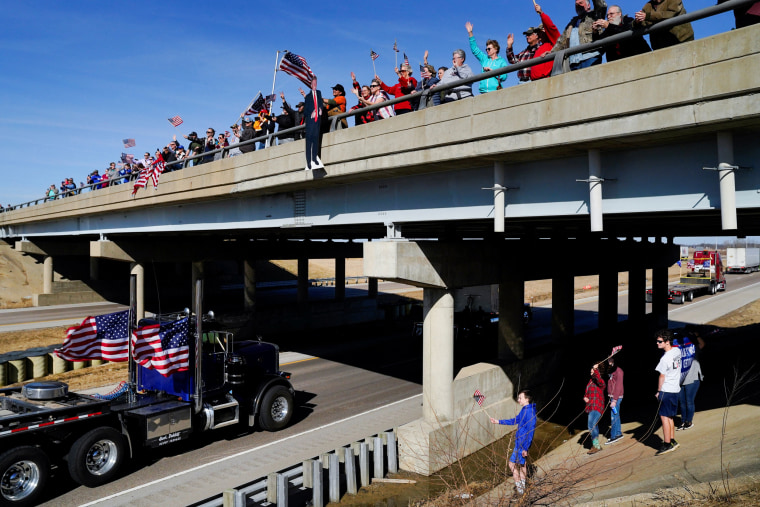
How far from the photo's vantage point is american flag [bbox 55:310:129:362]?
1141 cm

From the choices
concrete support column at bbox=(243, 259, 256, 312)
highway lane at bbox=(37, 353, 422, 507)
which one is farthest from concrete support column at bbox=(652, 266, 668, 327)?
concrete support column at bbox=(243, 259, 256, 312)

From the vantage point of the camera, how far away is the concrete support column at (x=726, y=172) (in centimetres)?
726

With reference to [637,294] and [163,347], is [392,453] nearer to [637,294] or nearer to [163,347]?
[163,347]

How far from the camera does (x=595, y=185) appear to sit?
28.7ft

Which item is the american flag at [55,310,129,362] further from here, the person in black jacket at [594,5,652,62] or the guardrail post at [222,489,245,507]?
the person in black jacket at [594,5,652,62]

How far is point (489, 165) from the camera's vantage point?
10.5 metres

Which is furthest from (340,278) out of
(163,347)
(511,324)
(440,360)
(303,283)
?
(163,347)

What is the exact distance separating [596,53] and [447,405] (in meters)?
7.52

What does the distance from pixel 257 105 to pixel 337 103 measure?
6.66m

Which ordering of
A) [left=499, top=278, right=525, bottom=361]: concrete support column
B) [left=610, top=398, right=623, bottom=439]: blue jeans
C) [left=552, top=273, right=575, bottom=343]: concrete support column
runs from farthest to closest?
[left=552, top=273, right=575, bottom=343]: concrete support column < [left=499, top=278, right=525, bottom=361]: concrete support column < [left=610, top=398, right=623, bottom=439]: blue jeans

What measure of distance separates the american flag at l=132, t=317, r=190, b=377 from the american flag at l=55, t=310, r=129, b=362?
71 cm

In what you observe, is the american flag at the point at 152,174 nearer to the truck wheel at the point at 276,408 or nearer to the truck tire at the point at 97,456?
the truck wheel at the point at 276,408

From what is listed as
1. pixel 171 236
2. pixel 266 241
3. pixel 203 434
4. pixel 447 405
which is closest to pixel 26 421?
pixel 203 434

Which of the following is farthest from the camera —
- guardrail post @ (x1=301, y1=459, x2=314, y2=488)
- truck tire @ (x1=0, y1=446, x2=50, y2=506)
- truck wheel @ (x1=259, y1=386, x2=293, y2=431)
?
truck wheel @ (x1=259, y1=386, x2=293, y2=431)
